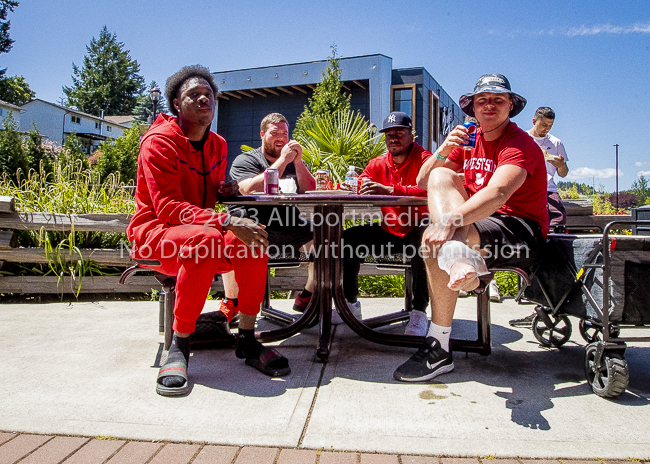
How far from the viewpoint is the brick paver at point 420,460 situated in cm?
150

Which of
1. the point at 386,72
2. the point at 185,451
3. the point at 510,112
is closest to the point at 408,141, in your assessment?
the point at 510,112

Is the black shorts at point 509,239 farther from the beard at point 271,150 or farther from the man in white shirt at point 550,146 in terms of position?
the man in white shirt at point 550,146

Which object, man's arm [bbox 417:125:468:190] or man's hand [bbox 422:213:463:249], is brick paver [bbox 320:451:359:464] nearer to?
man's hand [bbox 422:213:463:249]

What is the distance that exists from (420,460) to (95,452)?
3.55 ft

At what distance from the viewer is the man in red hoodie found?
214cm

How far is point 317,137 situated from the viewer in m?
6.45

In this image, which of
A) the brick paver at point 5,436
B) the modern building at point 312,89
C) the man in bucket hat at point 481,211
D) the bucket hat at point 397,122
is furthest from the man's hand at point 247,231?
the modern building at point 312,89

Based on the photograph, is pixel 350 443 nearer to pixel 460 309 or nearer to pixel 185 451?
pixel 185 451

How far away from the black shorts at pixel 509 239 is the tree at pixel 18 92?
5926 cm

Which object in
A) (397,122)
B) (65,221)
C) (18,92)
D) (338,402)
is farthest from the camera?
(18,92)

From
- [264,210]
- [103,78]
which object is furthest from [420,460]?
[103,78]

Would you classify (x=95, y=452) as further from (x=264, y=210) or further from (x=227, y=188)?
(x=264, y=210)

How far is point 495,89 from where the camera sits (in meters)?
2.40

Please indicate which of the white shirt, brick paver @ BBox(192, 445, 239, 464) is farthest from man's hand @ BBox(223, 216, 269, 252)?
the white shirt
